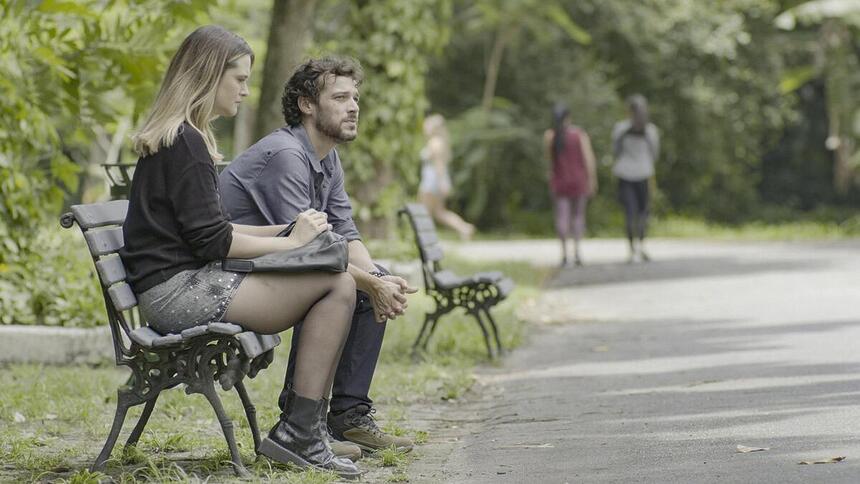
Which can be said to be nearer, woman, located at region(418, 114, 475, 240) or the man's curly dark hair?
the man's curly dark hair

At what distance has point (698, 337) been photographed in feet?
35.5

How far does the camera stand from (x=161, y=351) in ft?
18.6

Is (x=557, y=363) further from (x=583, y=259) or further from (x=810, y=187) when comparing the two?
(x=810, y=187)

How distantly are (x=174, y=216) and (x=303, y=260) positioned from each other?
0.51 m

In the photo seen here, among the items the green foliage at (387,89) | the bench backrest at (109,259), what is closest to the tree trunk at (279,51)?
the green foliage at (387,89)

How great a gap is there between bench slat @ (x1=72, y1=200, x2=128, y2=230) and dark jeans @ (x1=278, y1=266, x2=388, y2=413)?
3.56 ft

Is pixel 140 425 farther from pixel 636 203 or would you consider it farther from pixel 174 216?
pixel 636 203

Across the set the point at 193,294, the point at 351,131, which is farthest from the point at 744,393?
the point at 193,294

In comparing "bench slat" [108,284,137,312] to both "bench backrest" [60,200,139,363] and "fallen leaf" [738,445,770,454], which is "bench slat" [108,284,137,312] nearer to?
"bench backrest" [60,200,139,363]

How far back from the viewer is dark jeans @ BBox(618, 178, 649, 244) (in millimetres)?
19047

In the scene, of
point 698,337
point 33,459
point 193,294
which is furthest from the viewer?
point 698,337

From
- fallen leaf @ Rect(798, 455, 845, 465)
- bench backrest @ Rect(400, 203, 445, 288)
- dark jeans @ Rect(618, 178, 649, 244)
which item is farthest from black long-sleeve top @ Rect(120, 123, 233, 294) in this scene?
dark jeans @ Rect(618, 178, 649, 244)

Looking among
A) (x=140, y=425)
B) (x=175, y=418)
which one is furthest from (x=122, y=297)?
(x=175, y=418)

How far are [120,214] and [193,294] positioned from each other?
2.53 feet
